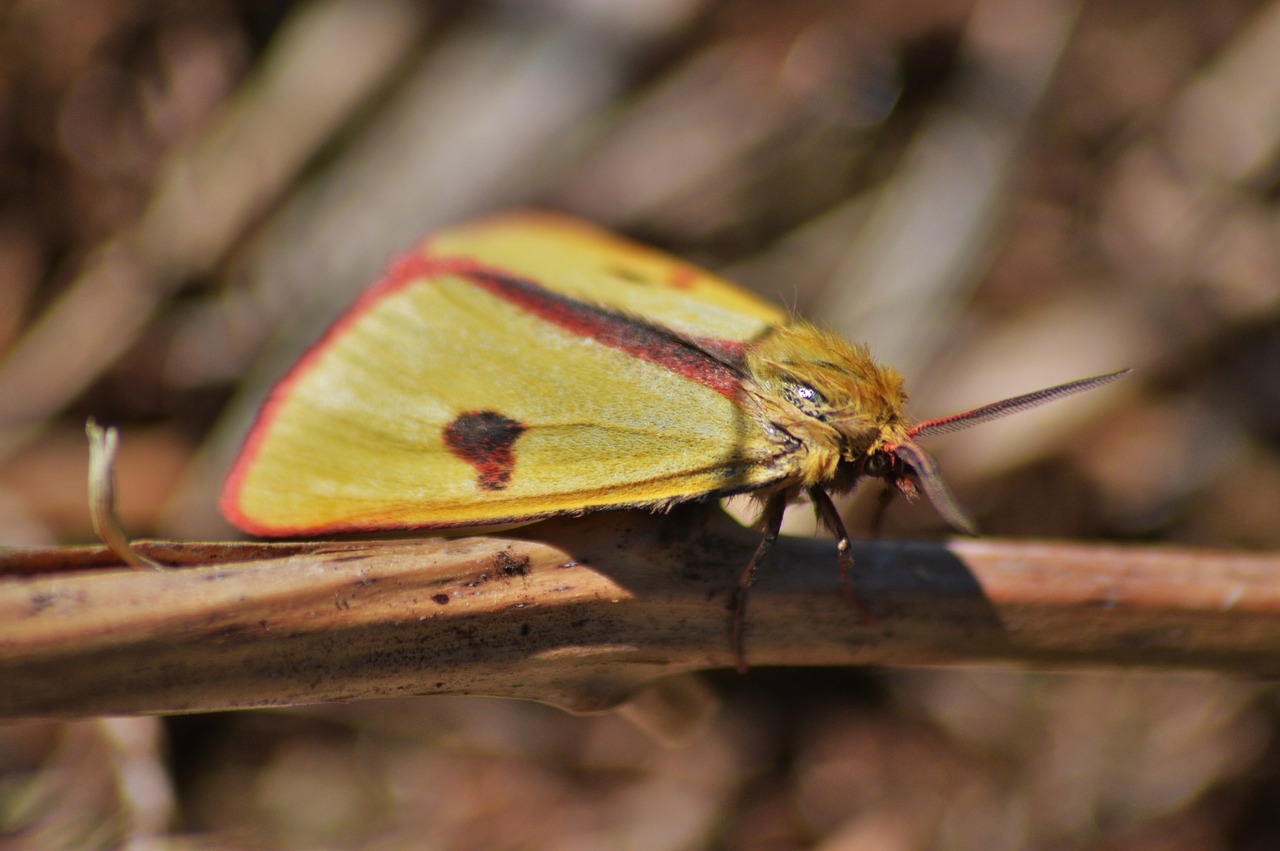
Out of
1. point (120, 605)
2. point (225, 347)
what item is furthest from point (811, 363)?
point (225, 347)

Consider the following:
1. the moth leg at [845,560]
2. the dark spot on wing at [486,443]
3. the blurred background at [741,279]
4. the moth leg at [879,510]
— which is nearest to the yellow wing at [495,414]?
the dark spot on wing at [486,443]

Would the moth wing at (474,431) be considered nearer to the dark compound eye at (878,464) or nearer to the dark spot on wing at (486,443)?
the dark spot on wing at (486,443)

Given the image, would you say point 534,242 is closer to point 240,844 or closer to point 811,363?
point 811,363

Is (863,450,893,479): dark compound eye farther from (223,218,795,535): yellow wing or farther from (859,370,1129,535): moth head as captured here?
(223,218,795,535): yellow wing

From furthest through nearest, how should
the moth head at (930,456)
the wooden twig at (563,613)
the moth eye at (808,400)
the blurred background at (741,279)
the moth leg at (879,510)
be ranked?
the blurred background at (741,279) → the moth leg at (879,510) → the moth eye at (808,400) → the moth head at (930,456) → the wooden twig at (563,613)

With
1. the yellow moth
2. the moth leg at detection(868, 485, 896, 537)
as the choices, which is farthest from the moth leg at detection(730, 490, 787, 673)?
the moth leg at detection(868, 485, 896, 537)

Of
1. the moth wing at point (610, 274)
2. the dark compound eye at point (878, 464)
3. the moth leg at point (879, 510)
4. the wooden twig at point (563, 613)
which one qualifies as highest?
the moth wing at point (610, 274)
